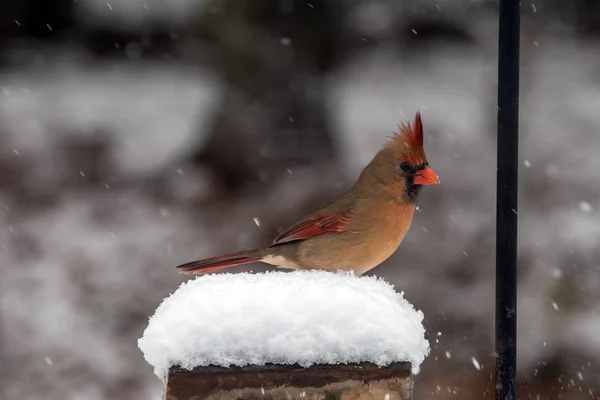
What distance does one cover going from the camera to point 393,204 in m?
3.01

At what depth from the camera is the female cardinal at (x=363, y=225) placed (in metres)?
2.95

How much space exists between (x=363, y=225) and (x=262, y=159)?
99.3 inches

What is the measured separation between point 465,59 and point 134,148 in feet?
7.15

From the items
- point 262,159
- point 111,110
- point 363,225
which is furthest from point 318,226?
point 111,110

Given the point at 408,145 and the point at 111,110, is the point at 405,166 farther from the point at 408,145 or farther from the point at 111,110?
the point at 111,110

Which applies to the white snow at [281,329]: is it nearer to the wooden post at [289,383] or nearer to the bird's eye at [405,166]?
the wooden post at [289,383]

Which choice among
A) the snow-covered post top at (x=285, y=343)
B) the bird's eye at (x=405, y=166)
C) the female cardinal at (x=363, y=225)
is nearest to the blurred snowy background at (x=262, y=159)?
the female cardinal at (x=363, y=225)

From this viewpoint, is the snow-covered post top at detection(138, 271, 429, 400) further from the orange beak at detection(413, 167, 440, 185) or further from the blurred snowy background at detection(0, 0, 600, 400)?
the blurred snowy background at detection(0, 0, 600, 400)

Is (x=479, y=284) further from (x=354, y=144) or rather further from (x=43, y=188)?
→ (x=43, y=188)

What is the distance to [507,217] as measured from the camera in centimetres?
184

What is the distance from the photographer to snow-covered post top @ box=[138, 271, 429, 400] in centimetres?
167

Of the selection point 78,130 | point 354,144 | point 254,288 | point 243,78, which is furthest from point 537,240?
point 254,288

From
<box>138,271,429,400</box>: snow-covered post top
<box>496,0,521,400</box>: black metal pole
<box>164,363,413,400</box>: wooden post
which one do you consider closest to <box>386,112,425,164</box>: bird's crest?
<box>496,0,521,400</box>: black metal pole

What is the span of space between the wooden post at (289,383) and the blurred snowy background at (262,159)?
335cm
